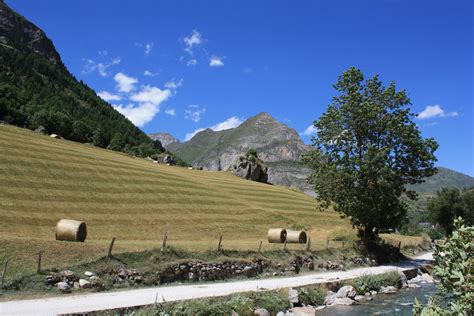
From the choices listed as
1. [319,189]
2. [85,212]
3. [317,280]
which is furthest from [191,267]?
[319,189]

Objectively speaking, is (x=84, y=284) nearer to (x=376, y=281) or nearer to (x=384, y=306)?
(x=384, y=306)

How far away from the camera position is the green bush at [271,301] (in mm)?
22547

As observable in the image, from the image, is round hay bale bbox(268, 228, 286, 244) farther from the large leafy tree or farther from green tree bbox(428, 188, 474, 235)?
green tree bbox(428, 188, 474, 235)

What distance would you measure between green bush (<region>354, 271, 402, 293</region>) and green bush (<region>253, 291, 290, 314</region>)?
8.97m

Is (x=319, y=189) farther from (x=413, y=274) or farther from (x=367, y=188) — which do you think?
(x=413, y=274)

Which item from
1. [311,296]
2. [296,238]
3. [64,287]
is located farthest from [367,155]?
[64,287]

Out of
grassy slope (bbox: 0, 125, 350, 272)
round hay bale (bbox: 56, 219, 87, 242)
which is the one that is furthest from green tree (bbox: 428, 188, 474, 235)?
round hay bale (bbox: 56, 219, 87, 242)

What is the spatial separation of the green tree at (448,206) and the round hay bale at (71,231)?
93144mm

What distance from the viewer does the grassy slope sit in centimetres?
2834

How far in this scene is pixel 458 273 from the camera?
441 inches

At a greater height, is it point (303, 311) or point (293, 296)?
point (293, 296)

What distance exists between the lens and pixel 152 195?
56.6 metres

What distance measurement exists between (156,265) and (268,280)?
26.5ft

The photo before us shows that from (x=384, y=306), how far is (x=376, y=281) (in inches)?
237
